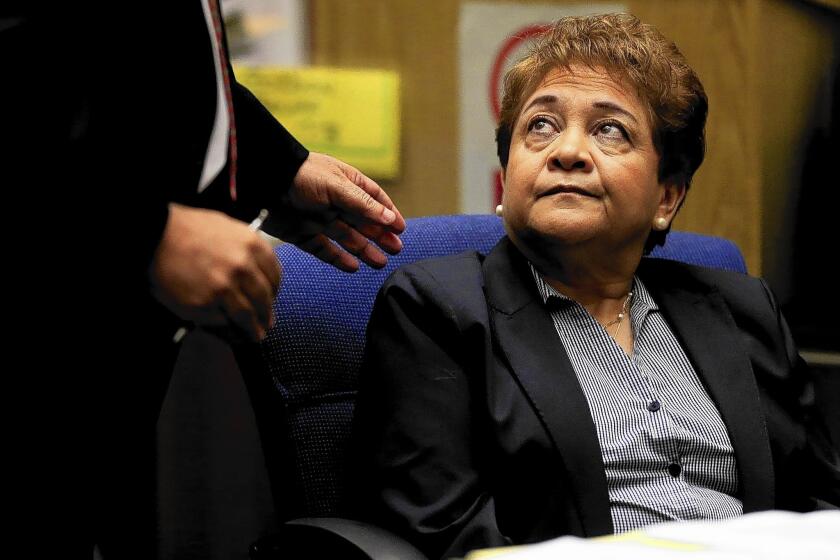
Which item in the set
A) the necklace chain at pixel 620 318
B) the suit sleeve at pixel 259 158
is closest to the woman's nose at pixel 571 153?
the necklace chain at pixel 620 318

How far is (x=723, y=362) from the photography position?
4.99 feet

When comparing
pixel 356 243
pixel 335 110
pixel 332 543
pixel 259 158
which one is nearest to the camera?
pixel 332 543

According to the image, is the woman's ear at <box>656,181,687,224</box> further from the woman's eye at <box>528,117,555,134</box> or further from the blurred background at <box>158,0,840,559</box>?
the blurred background at <box>158,0,840,559</box>

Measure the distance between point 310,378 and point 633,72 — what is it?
0.61 metres

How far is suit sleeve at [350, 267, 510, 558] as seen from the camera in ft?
4.20

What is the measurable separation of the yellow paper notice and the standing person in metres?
0.99

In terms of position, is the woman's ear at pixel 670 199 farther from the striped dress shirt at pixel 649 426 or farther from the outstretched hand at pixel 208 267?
the outstretched hand at pixel 208 267

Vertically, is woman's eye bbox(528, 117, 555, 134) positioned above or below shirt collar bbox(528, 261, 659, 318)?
above

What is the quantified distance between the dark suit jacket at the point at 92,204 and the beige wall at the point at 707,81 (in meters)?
1.06

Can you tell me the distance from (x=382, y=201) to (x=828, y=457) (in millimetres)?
726

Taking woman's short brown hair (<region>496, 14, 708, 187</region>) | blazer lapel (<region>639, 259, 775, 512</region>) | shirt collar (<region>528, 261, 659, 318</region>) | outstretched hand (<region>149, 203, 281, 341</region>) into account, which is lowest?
blazer lapel (<region>639, 259, 775, 512</region>)

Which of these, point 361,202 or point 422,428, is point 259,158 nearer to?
point 361,202

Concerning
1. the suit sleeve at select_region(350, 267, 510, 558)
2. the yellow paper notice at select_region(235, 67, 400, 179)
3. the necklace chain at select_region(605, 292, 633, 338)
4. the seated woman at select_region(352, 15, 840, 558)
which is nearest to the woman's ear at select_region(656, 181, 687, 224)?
the seated woman at select_region(352, 15, 840, 558)

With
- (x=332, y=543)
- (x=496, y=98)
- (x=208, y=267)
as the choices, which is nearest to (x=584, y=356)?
(x=332, y=543)
